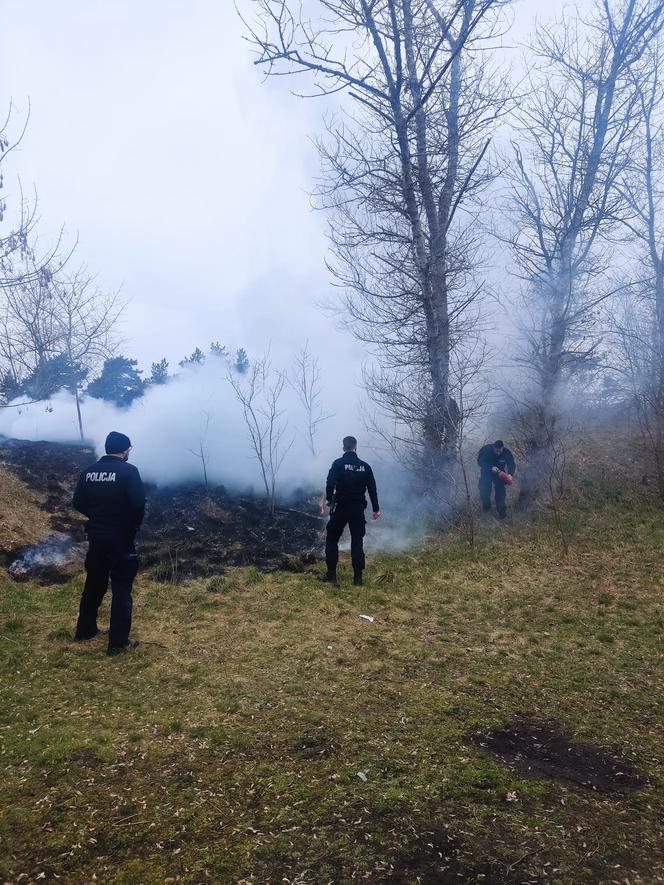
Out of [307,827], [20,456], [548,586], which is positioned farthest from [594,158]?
[20,456]

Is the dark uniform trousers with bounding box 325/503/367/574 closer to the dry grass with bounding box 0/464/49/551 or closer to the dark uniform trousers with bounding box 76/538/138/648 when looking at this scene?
the dark uniform trousers with bounding box 76/538/138/648

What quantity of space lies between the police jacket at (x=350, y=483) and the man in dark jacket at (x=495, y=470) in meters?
3.88

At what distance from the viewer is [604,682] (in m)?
4.48

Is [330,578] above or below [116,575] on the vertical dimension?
below

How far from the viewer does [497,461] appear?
409 inches

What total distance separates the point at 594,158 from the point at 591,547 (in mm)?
7436

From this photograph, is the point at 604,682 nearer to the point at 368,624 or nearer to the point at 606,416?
the point at 368,624

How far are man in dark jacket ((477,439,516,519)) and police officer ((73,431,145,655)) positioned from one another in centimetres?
711

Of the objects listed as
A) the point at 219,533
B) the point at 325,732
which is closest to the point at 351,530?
the point at 219,533

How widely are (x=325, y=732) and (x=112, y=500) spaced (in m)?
2.74

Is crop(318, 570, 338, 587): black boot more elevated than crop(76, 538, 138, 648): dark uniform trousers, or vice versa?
crop(76, 538, 138, 648): dark uniform trousers

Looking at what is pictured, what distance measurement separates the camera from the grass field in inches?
97.8

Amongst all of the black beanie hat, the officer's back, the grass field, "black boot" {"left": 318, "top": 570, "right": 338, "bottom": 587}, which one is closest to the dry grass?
the grass field

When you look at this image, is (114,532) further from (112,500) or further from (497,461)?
(497,461)
